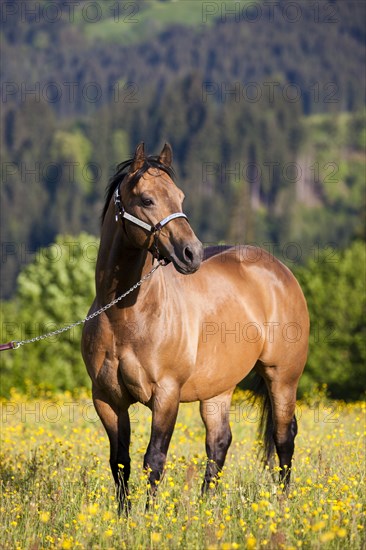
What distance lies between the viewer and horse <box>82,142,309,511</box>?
273 inches

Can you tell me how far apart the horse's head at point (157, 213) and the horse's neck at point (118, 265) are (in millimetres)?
213

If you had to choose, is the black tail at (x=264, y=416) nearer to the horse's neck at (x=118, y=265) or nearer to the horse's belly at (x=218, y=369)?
the horse's belly at (x=218, y=369)

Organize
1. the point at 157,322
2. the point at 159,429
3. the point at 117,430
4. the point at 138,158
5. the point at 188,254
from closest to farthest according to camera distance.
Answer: the point at 188,254 → the point at 138,158 → the point at 159,429 → the point at 157,322 → the point at 117,430

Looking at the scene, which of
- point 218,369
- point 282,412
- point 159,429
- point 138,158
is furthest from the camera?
point 282,412

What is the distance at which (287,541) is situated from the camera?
18.8ft

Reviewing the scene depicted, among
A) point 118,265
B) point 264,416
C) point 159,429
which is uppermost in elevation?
point 118,265

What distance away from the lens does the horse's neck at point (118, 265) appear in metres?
7.31

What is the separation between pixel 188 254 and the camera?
6.65 meters

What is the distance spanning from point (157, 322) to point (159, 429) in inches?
35.8

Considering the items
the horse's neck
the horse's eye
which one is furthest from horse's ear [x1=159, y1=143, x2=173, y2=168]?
the horse's neck

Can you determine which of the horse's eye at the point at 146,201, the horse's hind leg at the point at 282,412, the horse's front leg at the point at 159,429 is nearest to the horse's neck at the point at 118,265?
the horse's eye at the point at 146,201

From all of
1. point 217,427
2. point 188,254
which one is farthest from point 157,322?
point 217,427

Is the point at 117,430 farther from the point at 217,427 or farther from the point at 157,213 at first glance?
the point at 157,213

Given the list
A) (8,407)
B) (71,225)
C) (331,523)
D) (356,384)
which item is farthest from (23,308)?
(71,225)
